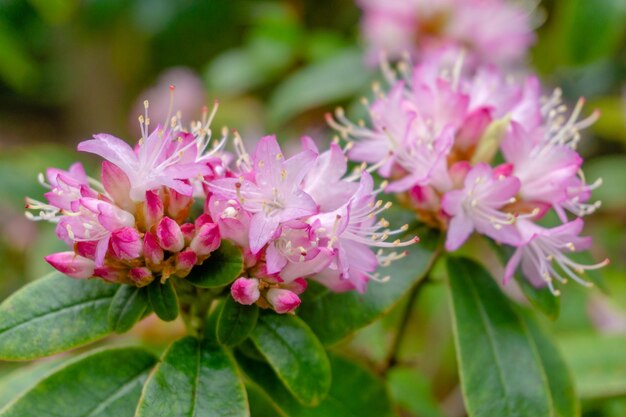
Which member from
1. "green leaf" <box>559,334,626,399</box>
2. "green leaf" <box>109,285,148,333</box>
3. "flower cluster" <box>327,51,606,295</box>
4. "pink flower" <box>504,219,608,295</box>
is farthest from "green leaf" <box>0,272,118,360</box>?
"green leaf" <box>559,334,626,399</box>

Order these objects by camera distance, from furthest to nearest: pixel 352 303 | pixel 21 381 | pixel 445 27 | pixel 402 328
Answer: pixel 445 27 → pixel 402 328 → pixel 21 381 → pixel 352 303

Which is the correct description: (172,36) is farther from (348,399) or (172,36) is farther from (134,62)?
(348,399)

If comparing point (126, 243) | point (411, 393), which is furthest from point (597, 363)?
point (126, 243)

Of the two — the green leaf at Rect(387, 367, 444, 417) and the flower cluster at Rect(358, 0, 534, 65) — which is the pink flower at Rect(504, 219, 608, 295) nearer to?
the green leaf at Rect(387, 367, 444, 417)

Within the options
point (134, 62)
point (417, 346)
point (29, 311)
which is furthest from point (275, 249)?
point (134, 62)

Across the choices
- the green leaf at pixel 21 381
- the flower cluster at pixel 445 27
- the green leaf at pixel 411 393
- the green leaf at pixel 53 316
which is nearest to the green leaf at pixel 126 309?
the green leaf at pixel 53 316

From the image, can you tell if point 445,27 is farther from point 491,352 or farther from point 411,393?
point 491,352

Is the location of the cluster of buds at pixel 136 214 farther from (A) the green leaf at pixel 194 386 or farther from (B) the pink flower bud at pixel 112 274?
(A) the green leaf at pixel 194 386
